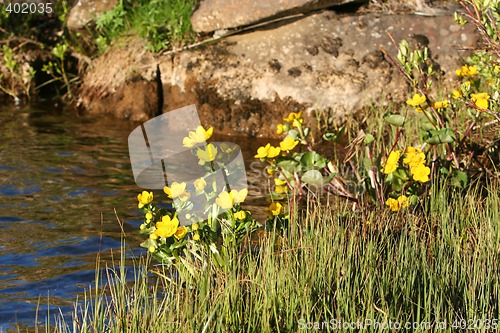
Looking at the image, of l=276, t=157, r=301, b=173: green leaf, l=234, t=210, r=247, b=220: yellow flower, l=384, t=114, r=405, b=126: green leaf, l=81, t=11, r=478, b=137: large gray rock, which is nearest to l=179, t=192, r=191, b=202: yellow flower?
l=234, t=210, r=247, b=220: yellow flower

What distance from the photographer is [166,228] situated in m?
3.88

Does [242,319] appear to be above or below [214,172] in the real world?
below

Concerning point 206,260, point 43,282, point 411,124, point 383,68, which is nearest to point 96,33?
point 383,68

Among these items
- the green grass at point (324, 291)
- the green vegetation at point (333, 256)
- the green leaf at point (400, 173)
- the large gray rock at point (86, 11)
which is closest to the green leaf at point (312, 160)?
the green vegetation at point (333, 256)

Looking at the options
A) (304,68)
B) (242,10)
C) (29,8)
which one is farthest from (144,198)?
(29,8)

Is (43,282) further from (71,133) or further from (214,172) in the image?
(71,133)

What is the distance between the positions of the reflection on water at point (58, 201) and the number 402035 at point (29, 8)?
1590 mm

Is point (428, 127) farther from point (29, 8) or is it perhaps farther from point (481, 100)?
point (29, 8)

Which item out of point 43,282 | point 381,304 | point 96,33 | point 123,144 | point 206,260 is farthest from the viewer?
point 96,33

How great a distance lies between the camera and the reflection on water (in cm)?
461

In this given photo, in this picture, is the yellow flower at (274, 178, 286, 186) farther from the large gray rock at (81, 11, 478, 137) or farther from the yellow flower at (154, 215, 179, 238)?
the large gray rock at (81, 11, 478, 137)

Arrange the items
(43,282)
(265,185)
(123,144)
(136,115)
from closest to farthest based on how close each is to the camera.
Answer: (43,282), (265,185), (123,144), (136,115)

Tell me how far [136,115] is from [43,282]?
4.25 meters

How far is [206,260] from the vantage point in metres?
4.04
